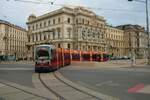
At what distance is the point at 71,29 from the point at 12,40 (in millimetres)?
37667

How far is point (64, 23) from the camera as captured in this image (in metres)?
106

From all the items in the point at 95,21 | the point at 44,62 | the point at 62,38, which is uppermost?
the point at 95,21

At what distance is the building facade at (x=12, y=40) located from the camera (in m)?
123

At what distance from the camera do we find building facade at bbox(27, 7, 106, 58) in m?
107

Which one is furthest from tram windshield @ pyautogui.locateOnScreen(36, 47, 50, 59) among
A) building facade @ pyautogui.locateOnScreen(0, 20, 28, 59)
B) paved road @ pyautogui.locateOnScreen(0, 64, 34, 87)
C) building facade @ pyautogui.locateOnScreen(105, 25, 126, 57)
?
building facade @ pyautogui.locateOnScreen(105, 25, 126, 57)

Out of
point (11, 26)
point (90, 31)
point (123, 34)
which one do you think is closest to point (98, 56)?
point (90, 31)

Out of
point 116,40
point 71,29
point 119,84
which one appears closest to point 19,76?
point 119,84

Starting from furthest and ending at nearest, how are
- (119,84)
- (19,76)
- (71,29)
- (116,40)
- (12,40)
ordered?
(116,40) < (12,40) < (71,29) < (19,76) < (119,84)

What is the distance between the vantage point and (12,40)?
13425 cm

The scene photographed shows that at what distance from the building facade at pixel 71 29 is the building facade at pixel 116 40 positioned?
19610mm

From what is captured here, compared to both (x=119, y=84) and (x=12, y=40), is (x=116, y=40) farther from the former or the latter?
(x=119, y=84)

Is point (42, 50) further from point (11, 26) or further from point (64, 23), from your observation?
point (11, 26)

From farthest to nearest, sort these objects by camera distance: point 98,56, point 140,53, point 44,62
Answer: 1. point 140,53
2. point 98,56
3. point 44,62

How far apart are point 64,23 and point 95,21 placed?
17978 mm
